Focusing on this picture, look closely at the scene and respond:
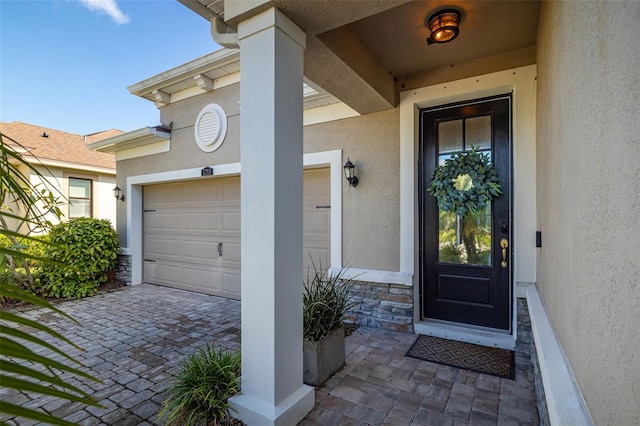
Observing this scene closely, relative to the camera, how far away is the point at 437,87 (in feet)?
11.9

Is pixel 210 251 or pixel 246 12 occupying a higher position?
pixel 246 12

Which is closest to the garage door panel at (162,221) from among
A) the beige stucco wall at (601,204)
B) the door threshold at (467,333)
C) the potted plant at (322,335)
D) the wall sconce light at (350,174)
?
the wall sconce light at (350,174)

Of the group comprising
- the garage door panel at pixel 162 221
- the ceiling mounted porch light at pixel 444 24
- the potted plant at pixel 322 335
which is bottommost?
the potted plant at pixel 322 335

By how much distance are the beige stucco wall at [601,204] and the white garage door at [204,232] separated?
10.5 ft

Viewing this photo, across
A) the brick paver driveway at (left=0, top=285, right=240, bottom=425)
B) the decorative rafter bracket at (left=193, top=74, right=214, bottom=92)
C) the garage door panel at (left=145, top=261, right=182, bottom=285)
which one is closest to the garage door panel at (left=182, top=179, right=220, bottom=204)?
the garage door panel at (left=145, top=261, right=182, bottom=285)

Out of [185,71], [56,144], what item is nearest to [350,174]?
[185,71]

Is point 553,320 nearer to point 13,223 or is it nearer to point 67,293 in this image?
point 67,293

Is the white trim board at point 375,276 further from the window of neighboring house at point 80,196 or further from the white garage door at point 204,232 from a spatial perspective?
the window of neighboring house at point 80,196

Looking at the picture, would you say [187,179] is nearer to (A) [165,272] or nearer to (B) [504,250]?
(A) [165,272]

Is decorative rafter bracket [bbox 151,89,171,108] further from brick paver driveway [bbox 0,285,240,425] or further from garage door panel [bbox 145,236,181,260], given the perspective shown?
brick paver driveway [bbox 0,285,240,425]

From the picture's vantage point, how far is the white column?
210 cm

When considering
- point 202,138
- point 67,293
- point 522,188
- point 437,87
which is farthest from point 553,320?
point 67,293

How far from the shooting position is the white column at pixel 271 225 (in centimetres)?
210

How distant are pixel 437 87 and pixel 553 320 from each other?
2.69m
